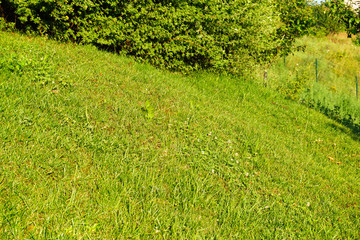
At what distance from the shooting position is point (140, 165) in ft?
11.2

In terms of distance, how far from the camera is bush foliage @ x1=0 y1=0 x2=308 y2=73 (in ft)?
22.0

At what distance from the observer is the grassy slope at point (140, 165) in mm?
2568

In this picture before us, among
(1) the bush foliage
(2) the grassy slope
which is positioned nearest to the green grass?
(1) the bush foliage

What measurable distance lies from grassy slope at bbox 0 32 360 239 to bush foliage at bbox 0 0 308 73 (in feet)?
2.85

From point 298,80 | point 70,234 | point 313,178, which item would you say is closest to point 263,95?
point 298,80

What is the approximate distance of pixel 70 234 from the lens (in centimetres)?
225

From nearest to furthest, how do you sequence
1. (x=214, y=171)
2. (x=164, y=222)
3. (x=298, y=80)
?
(x=164, y=222) → (x=214, y=171) → (x=298, y=80)

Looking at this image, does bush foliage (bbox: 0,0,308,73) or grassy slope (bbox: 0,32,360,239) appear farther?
bush foliage (bbox: 0,0,308,73)

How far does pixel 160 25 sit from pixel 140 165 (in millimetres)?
5010

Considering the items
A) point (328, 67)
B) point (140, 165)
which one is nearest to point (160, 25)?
point (140, 165)

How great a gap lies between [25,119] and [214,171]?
245 cm

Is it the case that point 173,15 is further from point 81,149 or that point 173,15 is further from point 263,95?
point 81,149

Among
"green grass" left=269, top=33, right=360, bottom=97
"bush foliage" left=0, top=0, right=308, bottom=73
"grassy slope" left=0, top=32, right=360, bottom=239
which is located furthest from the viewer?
"green grass" left=269, top=33, right=360, bottom=97

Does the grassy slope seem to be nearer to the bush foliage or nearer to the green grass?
the bush foliage
